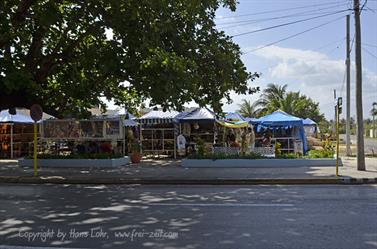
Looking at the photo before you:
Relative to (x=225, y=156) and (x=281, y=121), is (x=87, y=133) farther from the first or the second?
(x=281, y=121)

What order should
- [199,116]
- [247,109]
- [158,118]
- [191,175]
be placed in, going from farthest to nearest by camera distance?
[247,109] < [158,118] < [199,116] < [191,175]

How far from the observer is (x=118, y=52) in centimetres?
1636

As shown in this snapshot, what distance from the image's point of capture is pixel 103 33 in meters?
16.5

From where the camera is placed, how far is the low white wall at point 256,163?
20562 mm

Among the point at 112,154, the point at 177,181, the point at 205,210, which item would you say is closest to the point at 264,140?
the point at 112,154

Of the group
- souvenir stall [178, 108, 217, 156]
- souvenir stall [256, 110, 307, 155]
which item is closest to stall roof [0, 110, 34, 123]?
souvenir stall [178, 108, 217, 156]

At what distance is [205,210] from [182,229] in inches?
78.6

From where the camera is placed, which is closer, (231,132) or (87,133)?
(87,133)

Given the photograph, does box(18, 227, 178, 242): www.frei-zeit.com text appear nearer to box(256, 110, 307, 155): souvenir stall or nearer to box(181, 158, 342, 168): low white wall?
box(181, 158, 342, 168): low white wall

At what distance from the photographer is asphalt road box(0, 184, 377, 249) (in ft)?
23.9

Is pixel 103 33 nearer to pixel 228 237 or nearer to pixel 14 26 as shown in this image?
pixel 14 26

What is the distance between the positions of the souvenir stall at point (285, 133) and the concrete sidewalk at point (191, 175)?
7.60 metres

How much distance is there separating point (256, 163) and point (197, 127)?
24.5 ft

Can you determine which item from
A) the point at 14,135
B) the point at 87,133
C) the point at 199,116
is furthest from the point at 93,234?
the point at 14,135
